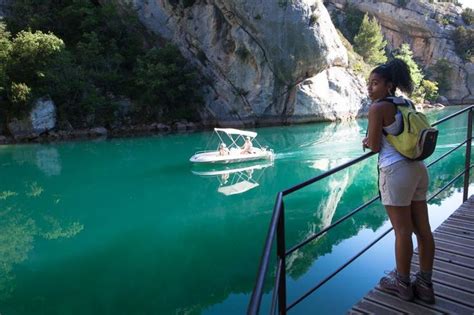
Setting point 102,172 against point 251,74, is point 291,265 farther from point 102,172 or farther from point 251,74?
point 251,74

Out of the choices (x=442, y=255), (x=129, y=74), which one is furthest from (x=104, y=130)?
(x=442, y=255)

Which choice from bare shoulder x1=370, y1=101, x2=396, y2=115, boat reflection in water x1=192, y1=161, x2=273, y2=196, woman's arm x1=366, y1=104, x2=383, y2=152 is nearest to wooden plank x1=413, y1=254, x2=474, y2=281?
woman's arm x1=366, y1=104, x2=383, y2=152

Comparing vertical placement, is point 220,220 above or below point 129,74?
below

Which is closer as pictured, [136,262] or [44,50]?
[136,262]

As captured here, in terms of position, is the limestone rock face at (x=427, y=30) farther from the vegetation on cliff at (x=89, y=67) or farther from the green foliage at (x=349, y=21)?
the vegetation on cliff at (x=89, y=67)

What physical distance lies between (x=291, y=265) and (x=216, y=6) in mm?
26368

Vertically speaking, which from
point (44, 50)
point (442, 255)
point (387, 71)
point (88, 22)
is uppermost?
point (88, 22)

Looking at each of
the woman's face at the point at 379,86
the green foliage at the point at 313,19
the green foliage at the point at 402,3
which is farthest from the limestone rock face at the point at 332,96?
the woman's face at the point at 379,86

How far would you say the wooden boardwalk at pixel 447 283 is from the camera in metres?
2.66

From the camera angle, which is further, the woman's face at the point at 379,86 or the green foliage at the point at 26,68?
the green foliage at the point at 26,68

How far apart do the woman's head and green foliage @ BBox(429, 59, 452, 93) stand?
49986 millimetres

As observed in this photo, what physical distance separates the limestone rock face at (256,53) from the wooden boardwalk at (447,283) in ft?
88.9

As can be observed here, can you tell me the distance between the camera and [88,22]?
30.1 m

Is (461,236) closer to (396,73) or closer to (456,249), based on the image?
(456,249)
